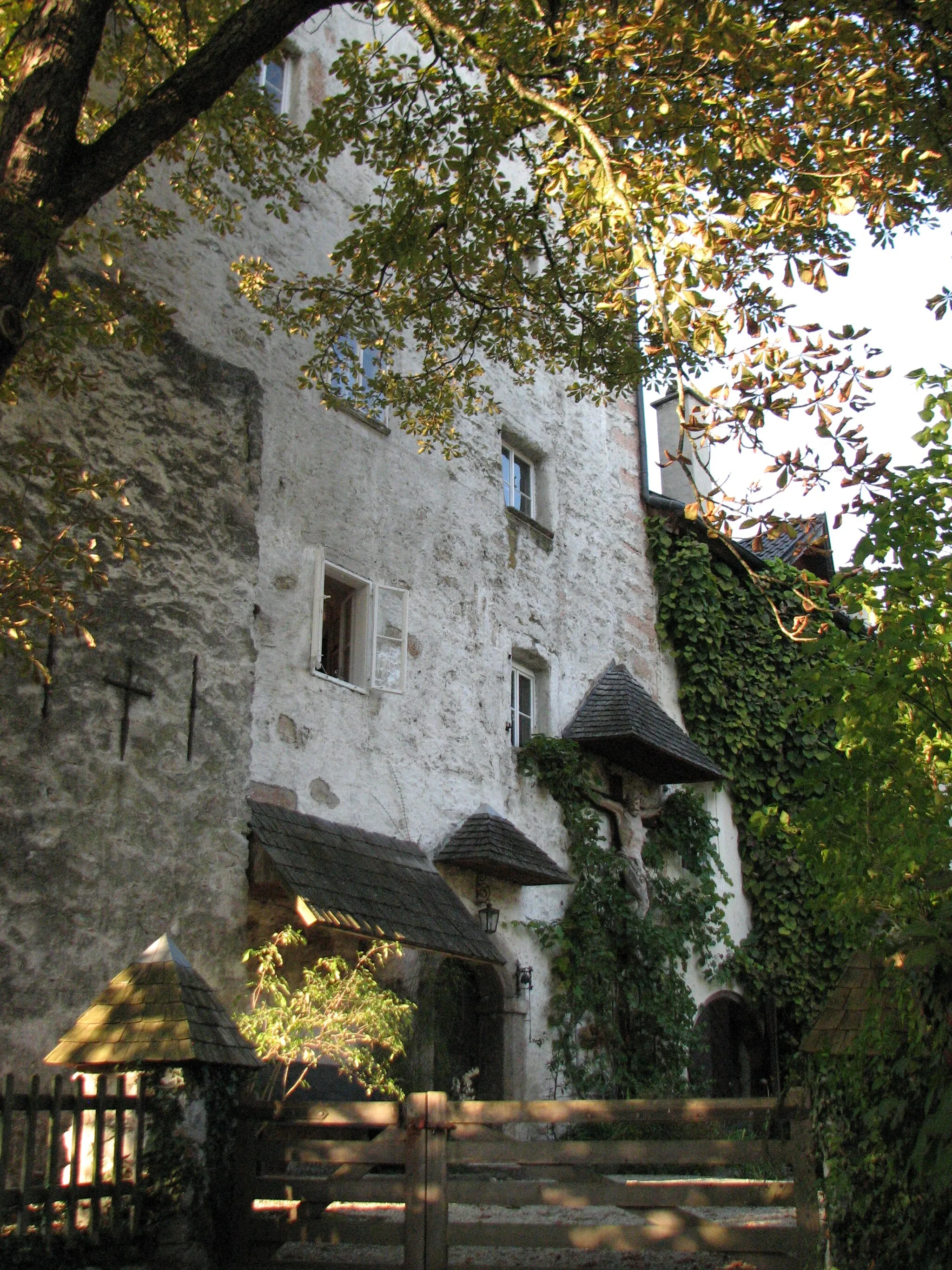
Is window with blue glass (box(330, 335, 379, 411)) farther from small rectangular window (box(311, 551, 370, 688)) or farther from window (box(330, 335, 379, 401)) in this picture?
small rectangular window (box(311, 551, 370, 688))

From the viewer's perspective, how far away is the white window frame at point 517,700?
12.4 metres

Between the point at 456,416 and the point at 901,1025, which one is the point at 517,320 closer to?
the point at 456,416

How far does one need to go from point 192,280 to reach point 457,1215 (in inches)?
294

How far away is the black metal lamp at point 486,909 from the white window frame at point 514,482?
421 centimetres

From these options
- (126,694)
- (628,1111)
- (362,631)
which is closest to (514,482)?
(362,631)

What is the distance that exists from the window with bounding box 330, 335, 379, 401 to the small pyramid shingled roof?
4801mm

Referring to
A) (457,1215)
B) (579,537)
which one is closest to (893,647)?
(457,1215)

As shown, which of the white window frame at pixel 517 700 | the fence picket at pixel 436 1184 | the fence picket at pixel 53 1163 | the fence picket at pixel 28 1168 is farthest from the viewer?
the white window frame at pixel 517 700

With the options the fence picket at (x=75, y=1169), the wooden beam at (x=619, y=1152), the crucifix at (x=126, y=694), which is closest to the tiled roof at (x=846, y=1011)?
the wooden beam at (x=619, y=1152)

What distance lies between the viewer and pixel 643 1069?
11758 mm

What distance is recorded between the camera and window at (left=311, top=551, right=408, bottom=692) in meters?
10.5

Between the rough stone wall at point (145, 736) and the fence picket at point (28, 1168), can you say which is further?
the rough stone wall at point (145, 736)

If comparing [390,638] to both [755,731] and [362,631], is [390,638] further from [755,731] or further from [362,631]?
[755,731]

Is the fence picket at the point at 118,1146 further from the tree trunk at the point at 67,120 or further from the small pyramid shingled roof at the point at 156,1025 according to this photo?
the tree trunk at the point at 67,120
